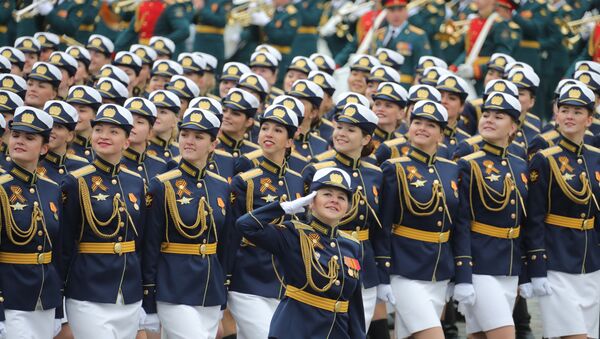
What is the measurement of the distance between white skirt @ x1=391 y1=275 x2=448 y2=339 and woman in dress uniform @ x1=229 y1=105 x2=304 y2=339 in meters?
0.97

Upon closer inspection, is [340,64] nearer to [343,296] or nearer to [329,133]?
[329,133]

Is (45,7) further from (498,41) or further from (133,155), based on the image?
(133,155)

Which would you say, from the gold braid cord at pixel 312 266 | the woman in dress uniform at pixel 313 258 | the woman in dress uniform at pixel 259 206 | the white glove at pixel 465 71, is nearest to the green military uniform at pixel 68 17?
the white glove at pixel 465 71

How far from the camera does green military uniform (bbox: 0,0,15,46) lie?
62.3ft

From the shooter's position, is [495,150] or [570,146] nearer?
[495,150]

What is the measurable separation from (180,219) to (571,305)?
11.0ft

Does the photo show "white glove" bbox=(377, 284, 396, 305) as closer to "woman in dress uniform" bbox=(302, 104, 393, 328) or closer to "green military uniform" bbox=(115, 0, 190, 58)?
"woman in dress uniform" bbox=(302, 104, 393, 328)

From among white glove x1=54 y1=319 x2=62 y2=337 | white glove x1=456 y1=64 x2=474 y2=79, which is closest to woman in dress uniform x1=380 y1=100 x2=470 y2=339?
white glove x1=54 y1=319 x2=62 y2=337

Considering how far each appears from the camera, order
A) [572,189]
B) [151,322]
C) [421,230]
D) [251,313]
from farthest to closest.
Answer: [572,189] → [421,230] → [251,313] → [151,322]

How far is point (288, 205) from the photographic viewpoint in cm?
914

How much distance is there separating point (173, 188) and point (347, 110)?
1.63 m

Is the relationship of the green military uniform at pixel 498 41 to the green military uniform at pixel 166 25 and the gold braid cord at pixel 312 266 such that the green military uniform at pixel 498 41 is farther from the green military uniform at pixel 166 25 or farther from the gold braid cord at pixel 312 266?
the gold braid cord at pixel 312 266

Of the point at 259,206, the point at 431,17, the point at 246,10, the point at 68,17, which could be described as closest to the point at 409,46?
the point at 431,17

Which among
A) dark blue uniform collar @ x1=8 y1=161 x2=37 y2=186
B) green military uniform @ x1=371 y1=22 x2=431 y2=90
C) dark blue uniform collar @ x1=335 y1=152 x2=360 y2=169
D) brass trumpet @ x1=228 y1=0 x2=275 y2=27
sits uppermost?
brass trumpet @ x1=228 y1=0 x2=275 y2=27
